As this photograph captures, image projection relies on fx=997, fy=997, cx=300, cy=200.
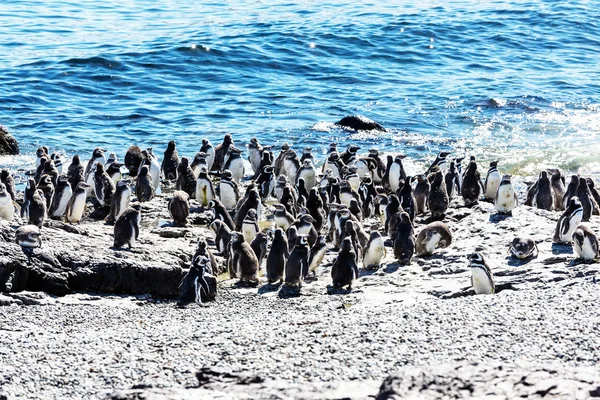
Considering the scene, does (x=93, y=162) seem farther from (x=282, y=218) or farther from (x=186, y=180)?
(x=282, y=218)

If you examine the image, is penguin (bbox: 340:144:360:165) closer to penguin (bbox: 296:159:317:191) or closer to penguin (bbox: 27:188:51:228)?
penguin (bbox: 296:159:317:191)

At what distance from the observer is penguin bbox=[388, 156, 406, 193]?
71.2ft

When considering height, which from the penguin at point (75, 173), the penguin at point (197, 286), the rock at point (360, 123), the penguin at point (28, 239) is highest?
the penguin at point (28, 239)

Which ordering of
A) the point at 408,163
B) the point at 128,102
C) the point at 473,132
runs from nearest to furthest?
the point at 408,163, the point at 473,132, the point at 128,102

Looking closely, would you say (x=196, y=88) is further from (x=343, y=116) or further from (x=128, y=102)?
(x=343, y=116)

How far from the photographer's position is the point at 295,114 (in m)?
30.6

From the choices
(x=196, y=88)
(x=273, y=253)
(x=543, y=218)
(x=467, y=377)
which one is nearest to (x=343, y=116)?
(x=196, y=88)

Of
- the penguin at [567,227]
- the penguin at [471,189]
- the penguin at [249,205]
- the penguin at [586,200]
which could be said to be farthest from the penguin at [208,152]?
the penguin at [567,227]

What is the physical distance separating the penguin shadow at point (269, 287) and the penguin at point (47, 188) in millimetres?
5572

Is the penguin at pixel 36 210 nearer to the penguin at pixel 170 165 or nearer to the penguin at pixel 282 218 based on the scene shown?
the penguin at pixel 282 218

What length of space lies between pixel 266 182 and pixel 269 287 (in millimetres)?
6589

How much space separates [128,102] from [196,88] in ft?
10.3

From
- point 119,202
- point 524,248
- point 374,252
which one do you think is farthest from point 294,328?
point 119,202

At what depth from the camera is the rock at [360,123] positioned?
93.5ft
